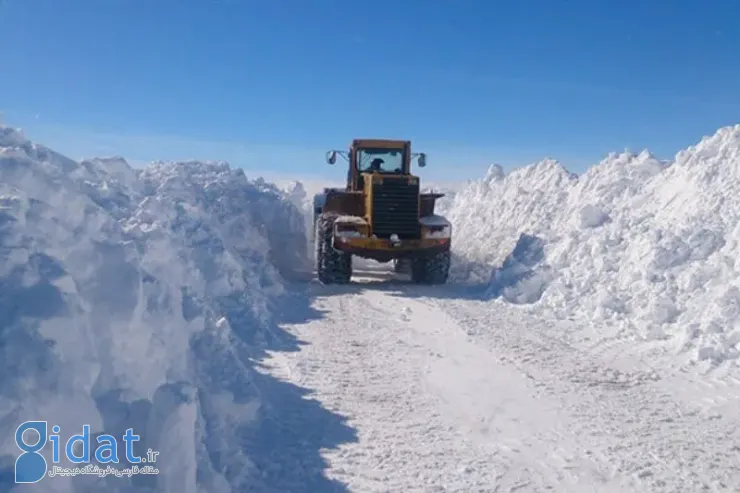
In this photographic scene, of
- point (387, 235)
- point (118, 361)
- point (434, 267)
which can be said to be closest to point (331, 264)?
point (387, 235)

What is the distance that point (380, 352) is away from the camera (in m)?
8.02

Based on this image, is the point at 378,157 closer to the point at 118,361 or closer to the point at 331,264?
the point at 331,264

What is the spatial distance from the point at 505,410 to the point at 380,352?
7.30 feet

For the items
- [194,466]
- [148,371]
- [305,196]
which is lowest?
[194,466]

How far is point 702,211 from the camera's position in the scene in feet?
35.2

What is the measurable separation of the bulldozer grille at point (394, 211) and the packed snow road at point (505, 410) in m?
4.30

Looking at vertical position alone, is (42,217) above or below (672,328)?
above

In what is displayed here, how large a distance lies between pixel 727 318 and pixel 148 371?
6.28 metres

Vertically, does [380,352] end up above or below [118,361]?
below

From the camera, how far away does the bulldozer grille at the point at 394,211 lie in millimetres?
13734

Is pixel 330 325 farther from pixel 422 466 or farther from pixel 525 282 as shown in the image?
pixel 422 466

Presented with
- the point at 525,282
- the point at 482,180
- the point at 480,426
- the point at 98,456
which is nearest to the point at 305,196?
the point at 482,180

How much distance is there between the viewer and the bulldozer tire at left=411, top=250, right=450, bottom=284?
13.9m

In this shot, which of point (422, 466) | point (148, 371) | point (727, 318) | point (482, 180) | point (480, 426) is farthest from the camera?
point (482, 180)
